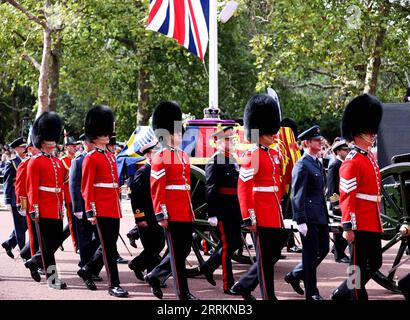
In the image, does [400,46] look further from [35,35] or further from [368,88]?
[35,35]

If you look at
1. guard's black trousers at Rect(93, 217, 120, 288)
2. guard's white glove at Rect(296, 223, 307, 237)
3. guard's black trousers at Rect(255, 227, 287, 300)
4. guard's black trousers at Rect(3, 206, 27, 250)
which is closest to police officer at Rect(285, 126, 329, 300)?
guard's white glove at Rect(296, 223, 307, 237)

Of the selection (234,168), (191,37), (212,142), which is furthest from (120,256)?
(191,37)

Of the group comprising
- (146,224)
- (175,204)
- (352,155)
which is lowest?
(146,224)

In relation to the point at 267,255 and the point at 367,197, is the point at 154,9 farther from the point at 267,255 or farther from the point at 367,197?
the point at 367,197

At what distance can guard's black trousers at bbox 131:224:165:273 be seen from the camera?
7648 mm

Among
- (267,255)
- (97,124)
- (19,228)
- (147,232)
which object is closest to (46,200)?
(97,124)

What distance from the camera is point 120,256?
9672 millimetres

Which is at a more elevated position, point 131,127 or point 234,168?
point 234,168

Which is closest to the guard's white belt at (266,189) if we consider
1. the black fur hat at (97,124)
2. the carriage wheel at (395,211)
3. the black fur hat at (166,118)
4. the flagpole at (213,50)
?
the black fur hat at (166,118)

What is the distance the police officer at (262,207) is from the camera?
6.11 metres

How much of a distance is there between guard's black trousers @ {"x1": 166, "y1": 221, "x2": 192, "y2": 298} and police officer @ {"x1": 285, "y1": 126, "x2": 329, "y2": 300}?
0.87m

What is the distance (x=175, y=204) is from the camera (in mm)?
6645

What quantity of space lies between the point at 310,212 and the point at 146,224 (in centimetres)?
170
